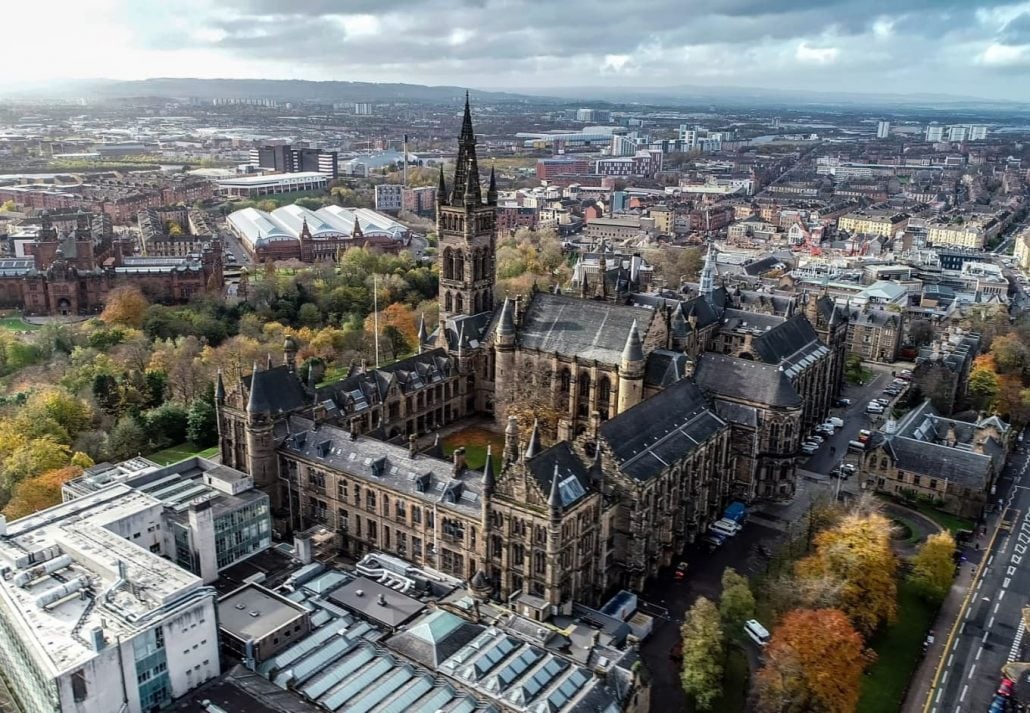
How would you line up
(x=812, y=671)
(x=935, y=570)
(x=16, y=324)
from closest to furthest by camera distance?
1. (x=812, y=671)
2. (x=935, y=570)
3. (x=16, y=324)

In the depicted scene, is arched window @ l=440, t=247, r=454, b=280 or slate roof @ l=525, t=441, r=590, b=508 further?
arched window @ l=440, t=247, r=454, b=280

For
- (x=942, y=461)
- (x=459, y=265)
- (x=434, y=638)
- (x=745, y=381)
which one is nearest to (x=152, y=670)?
(x=434, y=638)

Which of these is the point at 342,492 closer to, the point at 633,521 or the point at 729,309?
the point at 633,521

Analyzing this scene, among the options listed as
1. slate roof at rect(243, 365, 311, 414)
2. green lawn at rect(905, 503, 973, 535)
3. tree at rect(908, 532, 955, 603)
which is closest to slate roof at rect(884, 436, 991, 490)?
green lawn at rect(905, 503, 973, 535)

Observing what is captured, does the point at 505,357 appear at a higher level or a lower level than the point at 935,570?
higher

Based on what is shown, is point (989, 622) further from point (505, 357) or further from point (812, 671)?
point (505, 357)

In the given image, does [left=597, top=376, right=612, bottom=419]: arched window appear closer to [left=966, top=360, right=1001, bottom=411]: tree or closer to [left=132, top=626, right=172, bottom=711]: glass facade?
[left=966, top=360, right=1001, bottom=411]: tree

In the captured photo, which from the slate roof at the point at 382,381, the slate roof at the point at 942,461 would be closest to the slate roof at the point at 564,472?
the slate roof at the point at 382,381
